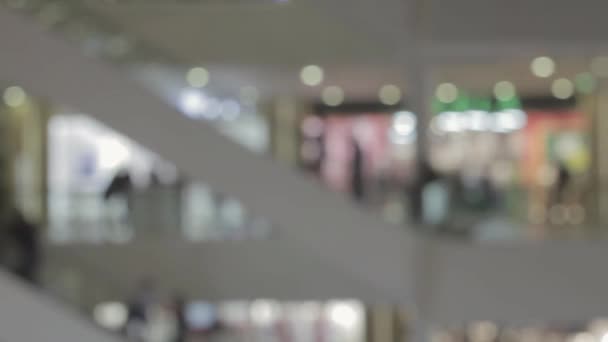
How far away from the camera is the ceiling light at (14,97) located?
720 inches

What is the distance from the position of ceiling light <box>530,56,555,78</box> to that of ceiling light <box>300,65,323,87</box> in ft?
10.1

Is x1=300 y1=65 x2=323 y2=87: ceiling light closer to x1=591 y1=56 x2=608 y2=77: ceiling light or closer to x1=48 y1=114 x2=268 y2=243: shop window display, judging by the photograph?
x1=48 y1=114 x2=268 y2=243: shop window display

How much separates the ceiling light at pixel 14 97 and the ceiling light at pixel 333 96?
4.94 metres

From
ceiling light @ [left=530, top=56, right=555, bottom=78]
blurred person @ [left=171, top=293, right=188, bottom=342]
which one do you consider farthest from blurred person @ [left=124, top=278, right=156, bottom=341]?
ceiling light @ [left=530, top=56, right=555, bottom=78]

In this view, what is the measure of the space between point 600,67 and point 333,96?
545 cm

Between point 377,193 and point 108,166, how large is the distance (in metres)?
5.77

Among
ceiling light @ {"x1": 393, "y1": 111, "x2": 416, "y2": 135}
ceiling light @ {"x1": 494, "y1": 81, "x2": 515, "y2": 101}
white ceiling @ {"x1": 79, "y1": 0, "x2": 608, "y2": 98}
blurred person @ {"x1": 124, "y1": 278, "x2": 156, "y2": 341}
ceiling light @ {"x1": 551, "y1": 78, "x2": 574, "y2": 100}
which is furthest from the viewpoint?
ceiling light @ {"x1": 494, "y1": 81, "x2": 515, "y2": 101}

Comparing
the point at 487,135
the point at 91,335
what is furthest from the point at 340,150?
the point at 91,335

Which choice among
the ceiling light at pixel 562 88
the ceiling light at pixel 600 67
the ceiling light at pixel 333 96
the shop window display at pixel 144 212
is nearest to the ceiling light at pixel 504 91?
the ceiling light at pixel 562 88

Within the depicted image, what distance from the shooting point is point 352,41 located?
14641 mm

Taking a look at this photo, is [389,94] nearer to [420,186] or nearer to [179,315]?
[420,186]

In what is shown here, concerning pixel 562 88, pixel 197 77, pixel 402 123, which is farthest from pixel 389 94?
pixel 197 77

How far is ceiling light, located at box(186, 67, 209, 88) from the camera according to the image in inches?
591

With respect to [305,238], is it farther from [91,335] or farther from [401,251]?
[91,335]
